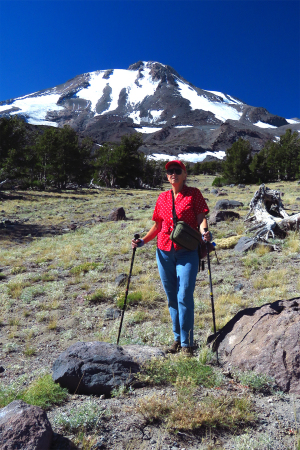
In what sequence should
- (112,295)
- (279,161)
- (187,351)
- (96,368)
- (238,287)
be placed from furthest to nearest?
1. (279,161)
2. (112,295)
3. (238,287)
4. (187,351)
5. (96,368)

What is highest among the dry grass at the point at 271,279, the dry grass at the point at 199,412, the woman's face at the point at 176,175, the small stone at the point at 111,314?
the woman's face at the point at 176,175

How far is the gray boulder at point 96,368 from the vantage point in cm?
320

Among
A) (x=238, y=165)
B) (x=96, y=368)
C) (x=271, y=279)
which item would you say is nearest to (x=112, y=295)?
(x=271, y=279)

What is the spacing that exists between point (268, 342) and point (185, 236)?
1478 millimetres

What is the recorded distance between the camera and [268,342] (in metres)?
3.38

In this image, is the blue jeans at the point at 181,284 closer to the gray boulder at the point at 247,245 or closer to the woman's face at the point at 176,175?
the woman's face at the point at 176,175

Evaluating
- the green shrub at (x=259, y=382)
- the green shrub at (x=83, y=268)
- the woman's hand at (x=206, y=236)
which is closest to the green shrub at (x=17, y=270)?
the green shrub at (x=83, y=268)

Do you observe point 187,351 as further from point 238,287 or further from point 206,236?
point 238,287

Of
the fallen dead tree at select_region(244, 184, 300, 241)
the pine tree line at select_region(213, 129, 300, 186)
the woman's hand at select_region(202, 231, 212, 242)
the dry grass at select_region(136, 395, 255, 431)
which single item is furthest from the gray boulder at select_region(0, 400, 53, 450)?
the pine tree line at select_region(213, 129, 300, 186)

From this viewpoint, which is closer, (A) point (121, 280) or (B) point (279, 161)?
(A) point (121, 280)

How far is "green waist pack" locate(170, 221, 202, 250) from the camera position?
361 cm

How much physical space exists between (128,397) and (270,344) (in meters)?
1.61

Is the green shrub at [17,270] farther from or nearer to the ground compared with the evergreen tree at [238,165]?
nearer to the ground

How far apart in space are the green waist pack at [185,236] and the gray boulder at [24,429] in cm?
214
